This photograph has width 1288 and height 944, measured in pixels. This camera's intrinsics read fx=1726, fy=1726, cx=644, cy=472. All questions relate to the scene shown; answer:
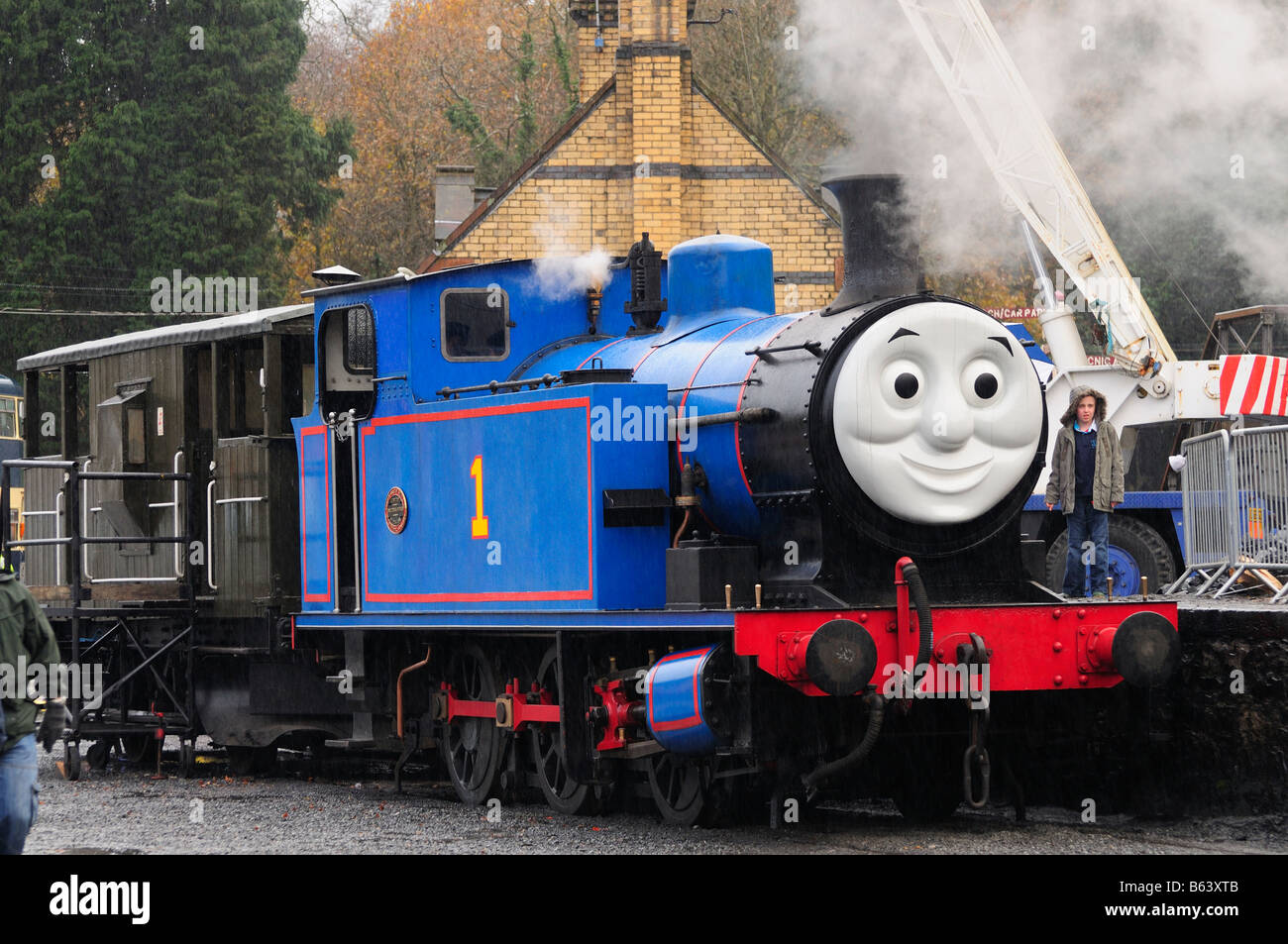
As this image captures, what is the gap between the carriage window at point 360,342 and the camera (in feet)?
33.6

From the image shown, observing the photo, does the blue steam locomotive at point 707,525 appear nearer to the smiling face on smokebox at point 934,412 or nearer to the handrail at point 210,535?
the smiling face on smokebox at point 934,412

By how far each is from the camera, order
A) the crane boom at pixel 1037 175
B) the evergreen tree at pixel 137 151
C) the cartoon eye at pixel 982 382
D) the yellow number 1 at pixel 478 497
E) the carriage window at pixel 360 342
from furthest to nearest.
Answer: the evergreen tree at pixel 137 151 < the crane boom at pixel 1037 175 < the carriage window at pixel 360 342 < the yellow number 1 at pixel 478 497 < the cartoon eye at pixel 982 382

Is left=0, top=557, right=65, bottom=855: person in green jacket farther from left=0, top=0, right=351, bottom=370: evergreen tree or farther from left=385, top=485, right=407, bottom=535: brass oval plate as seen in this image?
left=0, top=0, right=351, bottom=370: evergreen tree

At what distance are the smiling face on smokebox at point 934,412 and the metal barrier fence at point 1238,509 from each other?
103 inches

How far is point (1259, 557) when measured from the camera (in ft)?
35.2

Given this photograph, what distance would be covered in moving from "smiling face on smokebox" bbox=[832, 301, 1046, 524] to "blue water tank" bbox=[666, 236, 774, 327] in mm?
1670

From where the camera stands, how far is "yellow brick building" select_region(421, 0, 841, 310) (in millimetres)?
23906

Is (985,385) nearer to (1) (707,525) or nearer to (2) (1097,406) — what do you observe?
(1) (707,525)

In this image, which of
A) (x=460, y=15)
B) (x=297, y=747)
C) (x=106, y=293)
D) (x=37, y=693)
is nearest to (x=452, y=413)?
(x=37, y=693)

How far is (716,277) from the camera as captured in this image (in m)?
9.50

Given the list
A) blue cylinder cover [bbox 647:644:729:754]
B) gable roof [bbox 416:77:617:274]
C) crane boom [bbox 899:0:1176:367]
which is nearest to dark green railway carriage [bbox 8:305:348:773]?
blue cylinder cover [bbox 647:644:729:754]

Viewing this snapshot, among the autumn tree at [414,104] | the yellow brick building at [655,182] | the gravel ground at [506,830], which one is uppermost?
the autumn tree at [414,104]

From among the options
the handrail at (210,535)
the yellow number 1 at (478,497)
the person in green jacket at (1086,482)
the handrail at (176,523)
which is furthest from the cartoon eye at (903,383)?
the handrail at (176,523)

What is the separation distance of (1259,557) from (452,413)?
16.8 feet
